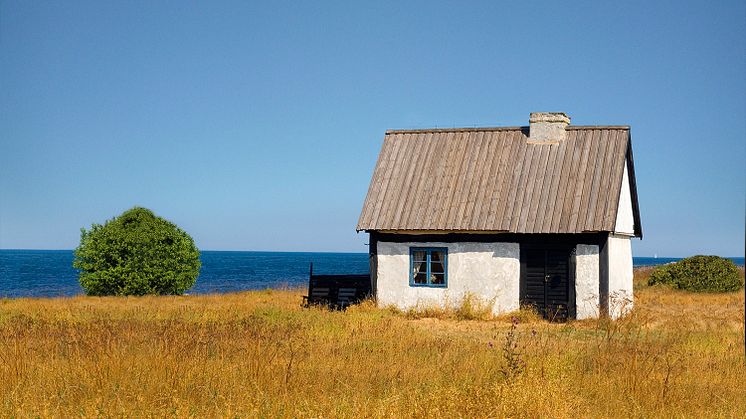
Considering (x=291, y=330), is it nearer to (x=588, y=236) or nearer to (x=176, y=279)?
(x=588, y=236)

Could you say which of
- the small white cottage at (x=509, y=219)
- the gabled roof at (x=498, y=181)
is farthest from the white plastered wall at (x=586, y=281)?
the gabled roof at (x=498, y=181)

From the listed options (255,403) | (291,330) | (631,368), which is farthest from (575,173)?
(255,403)

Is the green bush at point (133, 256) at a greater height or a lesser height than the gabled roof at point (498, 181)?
lesser

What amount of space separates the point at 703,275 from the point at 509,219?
14.9 m

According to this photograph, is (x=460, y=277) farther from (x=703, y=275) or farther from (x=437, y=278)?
(x=703, y=275)

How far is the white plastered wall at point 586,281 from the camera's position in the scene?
814 inches

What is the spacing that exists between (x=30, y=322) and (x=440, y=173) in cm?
1248

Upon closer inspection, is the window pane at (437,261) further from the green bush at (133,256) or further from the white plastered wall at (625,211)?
the green bush at (133,256)

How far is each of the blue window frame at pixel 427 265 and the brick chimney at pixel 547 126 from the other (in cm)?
483

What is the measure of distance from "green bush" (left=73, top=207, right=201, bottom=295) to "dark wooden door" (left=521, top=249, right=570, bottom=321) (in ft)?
46.3

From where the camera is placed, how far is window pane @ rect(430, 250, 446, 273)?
73.0 ft

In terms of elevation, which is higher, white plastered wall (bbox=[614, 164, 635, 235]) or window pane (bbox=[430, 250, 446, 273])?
white plastered wall (bbox=[614, 164, 635, 235])

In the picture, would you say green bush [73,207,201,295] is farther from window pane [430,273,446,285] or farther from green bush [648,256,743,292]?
green bush [648,256,743,292]

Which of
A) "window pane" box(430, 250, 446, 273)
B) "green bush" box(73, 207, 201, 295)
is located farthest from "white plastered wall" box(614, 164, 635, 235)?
"green bush" box(73, 207, 201, 295)
